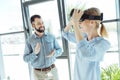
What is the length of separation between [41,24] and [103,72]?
3.56 feet

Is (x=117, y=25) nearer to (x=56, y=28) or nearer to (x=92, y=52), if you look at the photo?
(x=56, y=28)

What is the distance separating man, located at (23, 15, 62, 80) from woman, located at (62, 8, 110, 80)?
1132 mm

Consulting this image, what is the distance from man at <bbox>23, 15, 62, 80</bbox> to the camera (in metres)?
2.89

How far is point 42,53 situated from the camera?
9.55ft

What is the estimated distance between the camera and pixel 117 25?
9.70ft

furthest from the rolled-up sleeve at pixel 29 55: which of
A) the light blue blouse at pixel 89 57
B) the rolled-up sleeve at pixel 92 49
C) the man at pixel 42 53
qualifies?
the rolled-up sleeve at pixel 92 49

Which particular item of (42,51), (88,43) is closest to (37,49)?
(42,51)

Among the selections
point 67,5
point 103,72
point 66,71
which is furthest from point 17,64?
point 103,72

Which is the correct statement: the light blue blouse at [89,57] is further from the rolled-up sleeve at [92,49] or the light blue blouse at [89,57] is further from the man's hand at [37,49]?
the man's hand at [37,49]

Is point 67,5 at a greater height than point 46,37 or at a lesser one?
greater

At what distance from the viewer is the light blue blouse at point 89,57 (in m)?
1.62

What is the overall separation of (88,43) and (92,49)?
0.25 feet

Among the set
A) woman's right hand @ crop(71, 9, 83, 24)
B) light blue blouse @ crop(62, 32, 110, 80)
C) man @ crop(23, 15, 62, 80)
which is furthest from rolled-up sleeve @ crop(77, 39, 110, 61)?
man @ crop(23, 15, 62, 80)

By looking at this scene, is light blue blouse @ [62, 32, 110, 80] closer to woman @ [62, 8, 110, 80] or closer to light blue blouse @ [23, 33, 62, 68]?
woman @ [62, 8, 110, 80]
